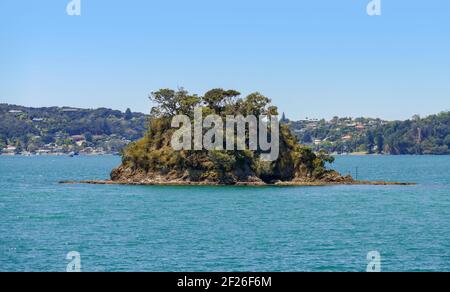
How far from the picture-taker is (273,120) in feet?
397

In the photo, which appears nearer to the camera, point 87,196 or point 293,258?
point 293,258

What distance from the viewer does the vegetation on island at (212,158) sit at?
11812 centimetres

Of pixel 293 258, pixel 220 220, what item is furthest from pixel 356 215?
pixel 293 258

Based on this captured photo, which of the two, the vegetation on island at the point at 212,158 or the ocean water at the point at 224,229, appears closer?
the ocean water at the point at 224,229

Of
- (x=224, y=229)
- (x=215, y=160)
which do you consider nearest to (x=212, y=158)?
(x=215, y=160)

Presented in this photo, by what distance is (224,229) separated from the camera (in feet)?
213

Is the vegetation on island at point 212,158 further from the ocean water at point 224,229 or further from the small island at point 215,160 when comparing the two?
the ocean water at point 224,229

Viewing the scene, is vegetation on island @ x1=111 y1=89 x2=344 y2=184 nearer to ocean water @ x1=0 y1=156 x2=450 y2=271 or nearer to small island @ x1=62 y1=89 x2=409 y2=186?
small island @ x1=62 y1=89 x2=409 y2=186

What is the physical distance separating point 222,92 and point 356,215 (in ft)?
166

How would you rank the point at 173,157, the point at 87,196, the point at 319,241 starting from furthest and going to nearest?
the point at 173,157 < the point at 87,196 < the point at 319,241

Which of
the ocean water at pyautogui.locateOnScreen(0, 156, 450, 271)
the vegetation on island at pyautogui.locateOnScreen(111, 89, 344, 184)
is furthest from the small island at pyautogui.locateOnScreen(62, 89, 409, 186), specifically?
Result: the ocean water at pyautogui.locateOnScreen(0, 156, 450, 271)

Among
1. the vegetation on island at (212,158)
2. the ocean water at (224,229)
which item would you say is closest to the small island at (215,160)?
the vegetation on island at (212,158)
